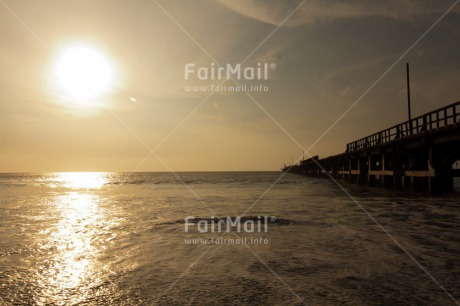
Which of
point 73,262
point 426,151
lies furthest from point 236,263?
point 426,151

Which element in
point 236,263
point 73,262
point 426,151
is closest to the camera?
point 236,263

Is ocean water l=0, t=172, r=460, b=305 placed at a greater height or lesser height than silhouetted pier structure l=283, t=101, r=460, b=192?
lesser

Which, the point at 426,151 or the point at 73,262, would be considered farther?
the point at 426,151

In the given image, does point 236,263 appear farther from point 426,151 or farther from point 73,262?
point 426,151

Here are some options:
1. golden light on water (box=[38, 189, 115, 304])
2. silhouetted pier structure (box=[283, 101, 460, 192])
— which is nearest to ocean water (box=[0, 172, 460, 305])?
golden light on water (box=[38, 189, 115, 304])

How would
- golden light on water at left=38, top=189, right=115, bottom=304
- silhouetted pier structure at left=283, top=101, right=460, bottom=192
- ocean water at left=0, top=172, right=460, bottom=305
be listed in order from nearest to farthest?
ocean water at left=0, top=172, right=460, bottom=305 < golden light on water at left=38, top=189, right=115, bottom=304 < silhouetted pier structure at left=283, top=101, right=460, bottom=192

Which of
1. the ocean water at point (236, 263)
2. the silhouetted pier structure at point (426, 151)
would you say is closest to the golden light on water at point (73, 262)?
the ocean water at point (236, 263)

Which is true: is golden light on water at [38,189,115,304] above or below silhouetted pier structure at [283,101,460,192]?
below

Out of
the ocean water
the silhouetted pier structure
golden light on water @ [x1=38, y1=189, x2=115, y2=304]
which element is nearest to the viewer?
the ocean water

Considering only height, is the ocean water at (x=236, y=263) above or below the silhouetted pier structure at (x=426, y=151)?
below

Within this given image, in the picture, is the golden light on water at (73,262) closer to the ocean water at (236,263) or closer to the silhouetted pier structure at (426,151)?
the ocean water at (236,263)

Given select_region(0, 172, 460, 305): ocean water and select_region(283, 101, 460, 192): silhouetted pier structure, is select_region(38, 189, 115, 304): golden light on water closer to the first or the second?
select_region(0, 172, 460, 305): ocean water

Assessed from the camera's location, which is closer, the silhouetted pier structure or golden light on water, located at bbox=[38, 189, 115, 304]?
golden light on water, located at bbox=[38, 189, 115, 304]

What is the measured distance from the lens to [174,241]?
734 centimetres
